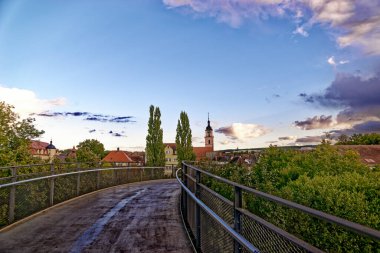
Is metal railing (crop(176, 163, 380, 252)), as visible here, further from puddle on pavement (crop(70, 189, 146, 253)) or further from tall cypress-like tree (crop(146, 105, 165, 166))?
tall cypress-like tree (crop(146, 105, 165, 166))

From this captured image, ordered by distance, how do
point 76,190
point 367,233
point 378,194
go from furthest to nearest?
point 378,194
point 76,190
point 367,233

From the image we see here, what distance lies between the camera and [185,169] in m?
9.79

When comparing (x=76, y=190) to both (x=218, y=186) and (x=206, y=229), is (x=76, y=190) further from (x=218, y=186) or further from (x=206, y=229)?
(x=206, y=229)

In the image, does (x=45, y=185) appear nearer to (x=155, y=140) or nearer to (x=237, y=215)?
(x=237, y=215)

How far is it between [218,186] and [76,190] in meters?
6.26

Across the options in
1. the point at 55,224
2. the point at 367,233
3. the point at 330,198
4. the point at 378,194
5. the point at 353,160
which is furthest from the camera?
the point at 353,160

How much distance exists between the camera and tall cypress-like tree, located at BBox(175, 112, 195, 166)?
72.6 m

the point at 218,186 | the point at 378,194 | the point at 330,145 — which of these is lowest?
the point at 378,194

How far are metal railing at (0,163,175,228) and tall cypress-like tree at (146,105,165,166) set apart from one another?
39.6 meters

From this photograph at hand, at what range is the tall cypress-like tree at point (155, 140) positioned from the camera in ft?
199

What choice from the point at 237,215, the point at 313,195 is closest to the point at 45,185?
the point at 237,215

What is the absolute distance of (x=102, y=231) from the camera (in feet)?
23.9

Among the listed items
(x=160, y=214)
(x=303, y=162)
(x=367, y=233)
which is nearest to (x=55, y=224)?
(x=160, y=214)

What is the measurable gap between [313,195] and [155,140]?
45.5 m
